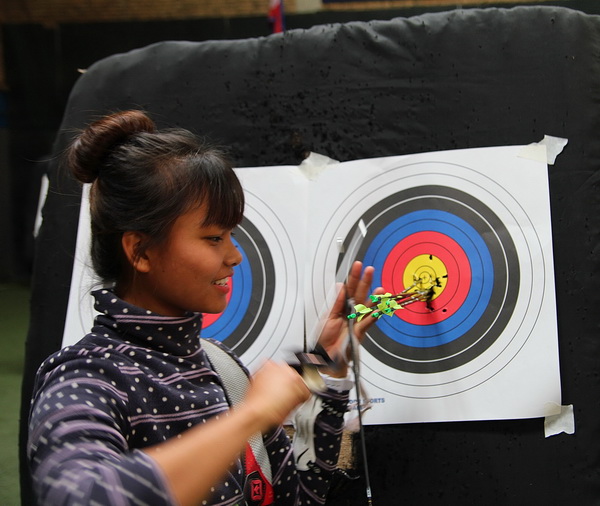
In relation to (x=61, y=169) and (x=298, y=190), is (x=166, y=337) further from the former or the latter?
(x=61, y=169)

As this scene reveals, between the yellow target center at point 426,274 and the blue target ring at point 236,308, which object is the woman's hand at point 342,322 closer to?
the yellow target center at point 426,274

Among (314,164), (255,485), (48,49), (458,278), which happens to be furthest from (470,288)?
(48,49)

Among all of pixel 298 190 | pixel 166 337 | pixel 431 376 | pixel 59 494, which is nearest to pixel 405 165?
pixel 298 190

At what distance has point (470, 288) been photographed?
3.84ft

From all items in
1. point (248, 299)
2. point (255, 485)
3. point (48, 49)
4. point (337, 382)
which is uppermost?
point (48, 49)

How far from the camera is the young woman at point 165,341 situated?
2.31 ft

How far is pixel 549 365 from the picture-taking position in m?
1.10

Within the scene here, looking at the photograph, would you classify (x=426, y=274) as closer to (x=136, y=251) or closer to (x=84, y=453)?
(x=136, y=251)

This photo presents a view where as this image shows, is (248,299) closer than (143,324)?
No

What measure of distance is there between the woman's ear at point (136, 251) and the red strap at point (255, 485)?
12.1 inches

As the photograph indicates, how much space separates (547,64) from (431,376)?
0.57 meters

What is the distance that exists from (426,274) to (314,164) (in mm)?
299

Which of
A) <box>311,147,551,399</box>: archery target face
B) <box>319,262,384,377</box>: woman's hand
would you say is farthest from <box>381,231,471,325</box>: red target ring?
<box>319,262,384,377</box>: woman's hand

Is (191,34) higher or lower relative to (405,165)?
higher
